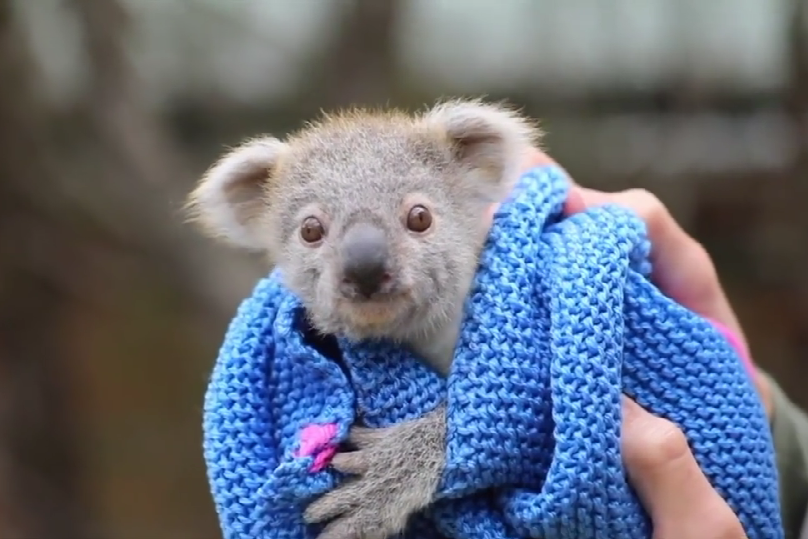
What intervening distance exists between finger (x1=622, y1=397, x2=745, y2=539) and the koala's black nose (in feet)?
1.21

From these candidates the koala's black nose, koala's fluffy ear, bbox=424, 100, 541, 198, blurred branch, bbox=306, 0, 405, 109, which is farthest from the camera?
blurred branch, bbox=306, 0, 405, 109

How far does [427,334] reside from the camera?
117 cm

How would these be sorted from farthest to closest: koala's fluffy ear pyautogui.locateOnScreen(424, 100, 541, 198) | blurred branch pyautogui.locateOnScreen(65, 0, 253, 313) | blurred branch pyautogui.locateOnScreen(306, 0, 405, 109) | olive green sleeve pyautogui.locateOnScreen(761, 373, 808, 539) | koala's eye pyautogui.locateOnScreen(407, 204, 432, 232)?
blurred branch pyautogui.locateOnScreen(306, 0, 405, 109), blurred branch pyautogui.locateOnScreen(65, 0, 253, 313), olive green sleeve pyautogui.locateOnScreen(761, 373, 808, 539), koala's fluffy ear pyautogui.locateOnScreen(424, 100, 541, 198), koala's eye pyautogui.locateOnScreen(407, 204, 432, 232)

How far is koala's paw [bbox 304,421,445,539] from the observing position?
1.06 m

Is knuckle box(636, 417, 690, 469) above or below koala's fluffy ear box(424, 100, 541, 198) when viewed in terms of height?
below

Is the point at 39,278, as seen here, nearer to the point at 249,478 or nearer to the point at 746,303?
the point at 249,478

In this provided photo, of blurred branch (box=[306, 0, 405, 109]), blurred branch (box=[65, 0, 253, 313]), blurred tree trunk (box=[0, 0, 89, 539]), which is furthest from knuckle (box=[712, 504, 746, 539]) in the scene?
blurred tree trunk (box=[0, 0, 89, 539])

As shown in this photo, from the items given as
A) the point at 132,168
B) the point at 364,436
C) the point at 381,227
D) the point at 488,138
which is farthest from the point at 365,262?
the point at 132,168

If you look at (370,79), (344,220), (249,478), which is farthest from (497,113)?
(370,79)

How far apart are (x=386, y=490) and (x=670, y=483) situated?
13.9 inches

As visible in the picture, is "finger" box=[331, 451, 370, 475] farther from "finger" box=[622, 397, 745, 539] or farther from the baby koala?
"finger" box=[622, 397, 745, 539]

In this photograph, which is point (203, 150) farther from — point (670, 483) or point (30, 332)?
point (670, 483)

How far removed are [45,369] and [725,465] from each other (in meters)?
2.71

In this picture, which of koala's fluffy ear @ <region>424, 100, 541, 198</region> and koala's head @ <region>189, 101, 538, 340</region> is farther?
koala's fluffy ear @ <region>424, 100, 541, 198</region>
